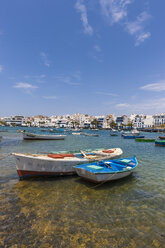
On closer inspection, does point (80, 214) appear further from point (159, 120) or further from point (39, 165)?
point (159, 120)

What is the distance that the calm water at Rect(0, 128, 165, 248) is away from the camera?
17.1 feet

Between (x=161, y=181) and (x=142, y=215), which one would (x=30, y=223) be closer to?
(x=142, y=215)

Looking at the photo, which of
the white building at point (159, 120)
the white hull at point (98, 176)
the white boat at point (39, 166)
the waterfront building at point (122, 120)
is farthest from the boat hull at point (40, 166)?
the waterfront building at point (122, 120)

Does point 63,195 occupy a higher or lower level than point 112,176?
lower

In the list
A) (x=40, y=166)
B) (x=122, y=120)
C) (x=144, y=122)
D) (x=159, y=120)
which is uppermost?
(x=159, y=120)

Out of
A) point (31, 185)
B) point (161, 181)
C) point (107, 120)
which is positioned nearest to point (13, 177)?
point (31, 185)

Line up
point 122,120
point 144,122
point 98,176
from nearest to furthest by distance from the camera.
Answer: point 98,176
point 144,122
point 122,120

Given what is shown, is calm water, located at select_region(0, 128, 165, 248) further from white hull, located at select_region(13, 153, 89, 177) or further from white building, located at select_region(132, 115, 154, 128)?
white building, located at select_region(132, 115, 154, 128)

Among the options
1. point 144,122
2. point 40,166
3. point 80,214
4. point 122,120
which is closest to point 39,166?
point 40,166

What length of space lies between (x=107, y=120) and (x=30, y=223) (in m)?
182

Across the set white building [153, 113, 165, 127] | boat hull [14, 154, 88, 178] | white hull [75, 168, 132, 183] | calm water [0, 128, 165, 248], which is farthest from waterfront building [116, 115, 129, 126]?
calm water [0, 128, 165, 248]

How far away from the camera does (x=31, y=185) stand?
389 inches

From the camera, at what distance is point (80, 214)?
6672 mm

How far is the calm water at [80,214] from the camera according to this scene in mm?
5198
